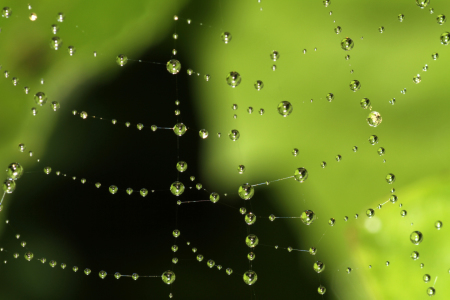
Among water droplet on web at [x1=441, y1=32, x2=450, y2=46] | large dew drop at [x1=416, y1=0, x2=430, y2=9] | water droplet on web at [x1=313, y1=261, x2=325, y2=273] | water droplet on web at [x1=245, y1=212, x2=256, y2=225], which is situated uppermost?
large dew drop at [x1=416, y1=0, x2=430, y2=9]

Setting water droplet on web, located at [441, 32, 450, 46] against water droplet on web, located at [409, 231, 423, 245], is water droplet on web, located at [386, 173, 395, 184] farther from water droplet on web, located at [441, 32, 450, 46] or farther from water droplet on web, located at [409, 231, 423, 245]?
water droplet on web, located at [441, 32, 450, 46]

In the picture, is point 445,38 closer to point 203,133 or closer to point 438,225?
point 438,225

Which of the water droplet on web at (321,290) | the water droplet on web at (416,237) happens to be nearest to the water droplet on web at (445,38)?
the water droplet on web at (416,237)

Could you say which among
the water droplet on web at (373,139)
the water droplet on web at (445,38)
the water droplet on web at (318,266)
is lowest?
the water droplet on web at (318,266)

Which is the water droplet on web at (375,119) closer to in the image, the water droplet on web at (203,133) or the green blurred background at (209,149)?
the green blurred background at (209,149)

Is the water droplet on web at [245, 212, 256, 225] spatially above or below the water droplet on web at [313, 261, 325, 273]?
above

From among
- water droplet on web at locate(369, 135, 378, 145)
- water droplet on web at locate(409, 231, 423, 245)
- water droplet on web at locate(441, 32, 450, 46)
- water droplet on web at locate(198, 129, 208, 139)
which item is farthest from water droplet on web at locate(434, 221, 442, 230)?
water droplet on web at locate(198, 129, 208, 139)

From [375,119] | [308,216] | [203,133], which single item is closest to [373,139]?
[375,119]

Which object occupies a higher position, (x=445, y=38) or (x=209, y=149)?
(x=445, y=38)

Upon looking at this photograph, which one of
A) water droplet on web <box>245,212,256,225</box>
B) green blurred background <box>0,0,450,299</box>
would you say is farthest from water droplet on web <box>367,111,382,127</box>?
water droplet on web <box>245,212,256,225</box>
